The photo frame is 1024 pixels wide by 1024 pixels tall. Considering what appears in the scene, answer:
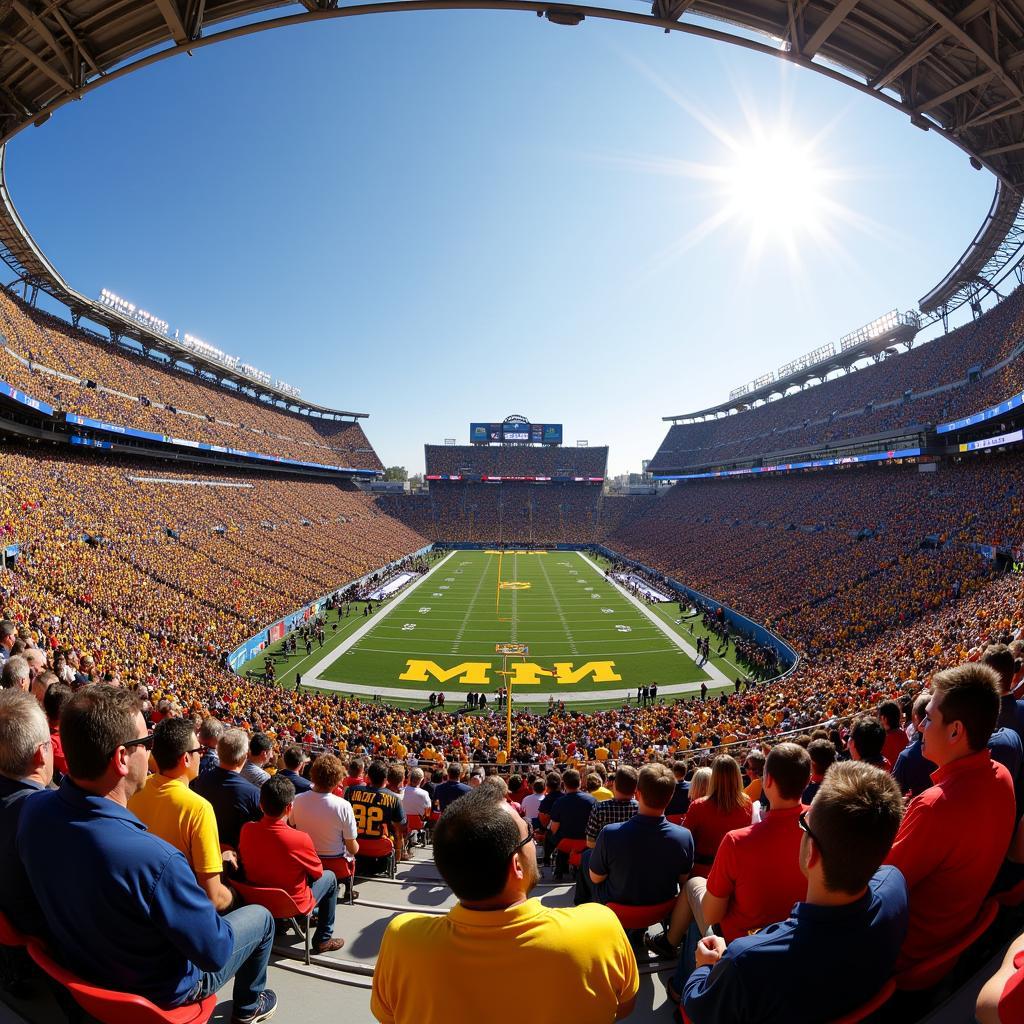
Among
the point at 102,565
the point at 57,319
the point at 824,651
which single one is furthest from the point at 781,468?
the point at 57,319

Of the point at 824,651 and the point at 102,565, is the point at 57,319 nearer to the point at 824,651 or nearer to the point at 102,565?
the point at 102,565

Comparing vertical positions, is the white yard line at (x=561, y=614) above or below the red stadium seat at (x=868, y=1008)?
below

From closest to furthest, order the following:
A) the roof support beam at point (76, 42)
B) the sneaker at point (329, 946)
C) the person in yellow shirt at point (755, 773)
→ the sneaker at point (329, 946), the person in yellow shirt at point (755, 773), the roof support beam at point (76, 42)

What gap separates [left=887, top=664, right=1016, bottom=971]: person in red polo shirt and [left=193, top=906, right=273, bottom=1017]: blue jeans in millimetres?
3207

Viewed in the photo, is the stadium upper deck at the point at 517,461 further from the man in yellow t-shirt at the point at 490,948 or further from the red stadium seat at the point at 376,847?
the man in yellow t-shirt at the point at 490,948

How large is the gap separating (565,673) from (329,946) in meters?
23.9

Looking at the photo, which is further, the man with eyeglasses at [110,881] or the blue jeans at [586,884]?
the blue jeans at [586,884]

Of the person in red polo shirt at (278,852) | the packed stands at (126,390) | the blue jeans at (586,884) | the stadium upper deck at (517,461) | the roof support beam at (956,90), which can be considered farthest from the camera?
the stadium upper deck at (517,461)

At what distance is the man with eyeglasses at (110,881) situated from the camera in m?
2.26

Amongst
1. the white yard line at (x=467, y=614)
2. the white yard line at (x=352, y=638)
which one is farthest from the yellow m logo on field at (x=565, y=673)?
the white yard line at (x=352, y=638)

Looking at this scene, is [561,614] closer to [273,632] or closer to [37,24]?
[273,632]

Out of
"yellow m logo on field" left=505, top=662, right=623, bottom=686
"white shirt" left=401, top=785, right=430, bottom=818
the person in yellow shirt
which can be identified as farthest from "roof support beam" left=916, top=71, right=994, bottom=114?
"yellow m logo on field" left=505, top=662, right=623, bottom=686

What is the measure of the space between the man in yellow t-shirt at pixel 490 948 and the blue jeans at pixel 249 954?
4.63 ft

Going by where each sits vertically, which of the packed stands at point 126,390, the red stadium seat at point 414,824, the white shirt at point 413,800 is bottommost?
the red stadium seat at point 414,824
